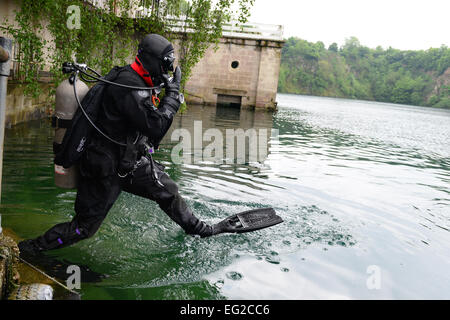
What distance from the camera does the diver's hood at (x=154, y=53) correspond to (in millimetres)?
3873

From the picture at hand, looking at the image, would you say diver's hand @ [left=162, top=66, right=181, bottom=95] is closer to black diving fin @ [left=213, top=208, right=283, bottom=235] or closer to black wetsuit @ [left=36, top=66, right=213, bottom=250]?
black wetsuit @ [left=36, top=66, right=213, bottom=250]

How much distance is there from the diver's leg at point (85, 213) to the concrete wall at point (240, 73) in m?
26.5

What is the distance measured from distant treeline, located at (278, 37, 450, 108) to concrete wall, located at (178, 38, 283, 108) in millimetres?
98819

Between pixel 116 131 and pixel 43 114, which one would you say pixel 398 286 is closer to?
pixel 116 131

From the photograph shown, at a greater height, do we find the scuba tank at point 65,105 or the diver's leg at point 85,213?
the scuba tank at point 65,105

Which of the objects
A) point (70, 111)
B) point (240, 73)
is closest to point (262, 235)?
point (70, 111)

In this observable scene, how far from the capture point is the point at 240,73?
29859mm

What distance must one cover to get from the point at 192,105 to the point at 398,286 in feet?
84.6

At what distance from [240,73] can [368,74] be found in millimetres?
129319

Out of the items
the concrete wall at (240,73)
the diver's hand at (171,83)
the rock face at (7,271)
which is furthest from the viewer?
the concrete wall at (240,73)

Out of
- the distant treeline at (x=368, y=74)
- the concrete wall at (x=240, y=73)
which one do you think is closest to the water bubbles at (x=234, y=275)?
the concrete wall at (x=240, y=73)

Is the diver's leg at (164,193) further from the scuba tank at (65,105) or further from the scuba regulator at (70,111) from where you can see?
the scuba tank at (65,105)

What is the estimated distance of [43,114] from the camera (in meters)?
15.3
